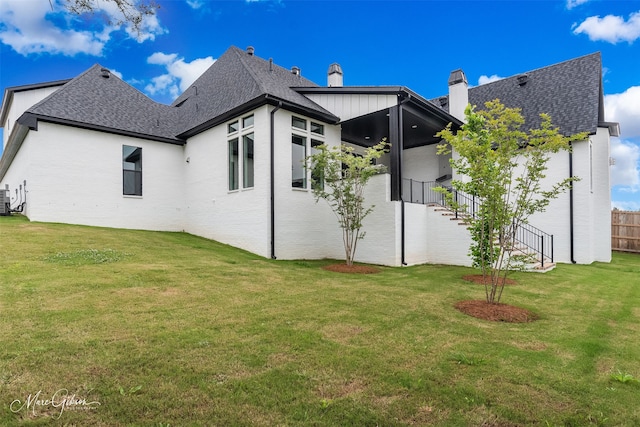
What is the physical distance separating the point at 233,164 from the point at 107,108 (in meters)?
6.30

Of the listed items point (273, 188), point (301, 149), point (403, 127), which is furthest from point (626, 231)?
point (273, 188)

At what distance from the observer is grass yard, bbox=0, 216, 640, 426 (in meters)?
2.38

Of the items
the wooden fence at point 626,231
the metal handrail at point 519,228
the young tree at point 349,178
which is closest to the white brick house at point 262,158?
the metal handrail at point 519,228

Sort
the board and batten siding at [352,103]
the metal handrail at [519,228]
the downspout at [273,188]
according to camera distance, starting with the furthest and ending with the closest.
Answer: the metal handrail at [519,228] < the board and batten siding at [352,103] < the downspout at [273,188]

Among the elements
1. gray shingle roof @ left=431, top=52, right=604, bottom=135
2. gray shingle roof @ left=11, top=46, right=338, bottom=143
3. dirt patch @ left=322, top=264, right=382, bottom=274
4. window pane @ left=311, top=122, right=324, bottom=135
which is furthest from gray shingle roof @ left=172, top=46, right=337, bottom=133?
gray shingle roof @ left=431, top=52, right=604, bottom=135

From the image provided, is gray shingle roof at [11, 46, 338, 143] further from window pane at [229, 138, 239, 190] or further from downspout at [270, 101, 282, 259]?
window pane at [229, 138, 239, 190]

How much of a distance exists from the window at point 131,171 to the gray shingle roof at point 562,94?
15.7 metres

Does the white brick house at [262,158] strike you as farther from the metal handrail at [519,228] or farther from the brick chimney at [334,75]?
the metal handrail at [519,228]

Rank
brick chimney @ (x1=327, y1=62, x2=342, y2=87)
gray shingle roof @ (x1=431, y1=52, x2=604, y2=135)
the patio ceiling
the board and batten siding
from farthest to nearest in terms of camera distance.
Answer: brick chimney @ (x1=327, y1=62, x2=342, y2=87) < gray shingle roof @ (x1=431, y1=52, x2=604, y2=135) < the patio ceiling < the board and batten siding

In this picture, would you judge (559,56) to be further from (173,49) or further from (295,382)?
(295,382)

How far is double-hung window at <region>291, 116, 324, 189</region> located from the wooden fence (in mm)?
14896

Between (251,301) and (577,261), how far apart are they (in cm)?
1245

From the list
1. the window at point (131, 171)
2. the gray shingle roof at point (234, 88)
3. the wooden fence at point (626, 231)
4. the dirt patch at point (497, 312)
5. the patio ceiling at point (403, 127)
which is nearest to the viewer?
the dirt patch at point (497, 312)

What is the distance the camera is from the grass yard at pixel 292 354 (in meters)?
2.38
